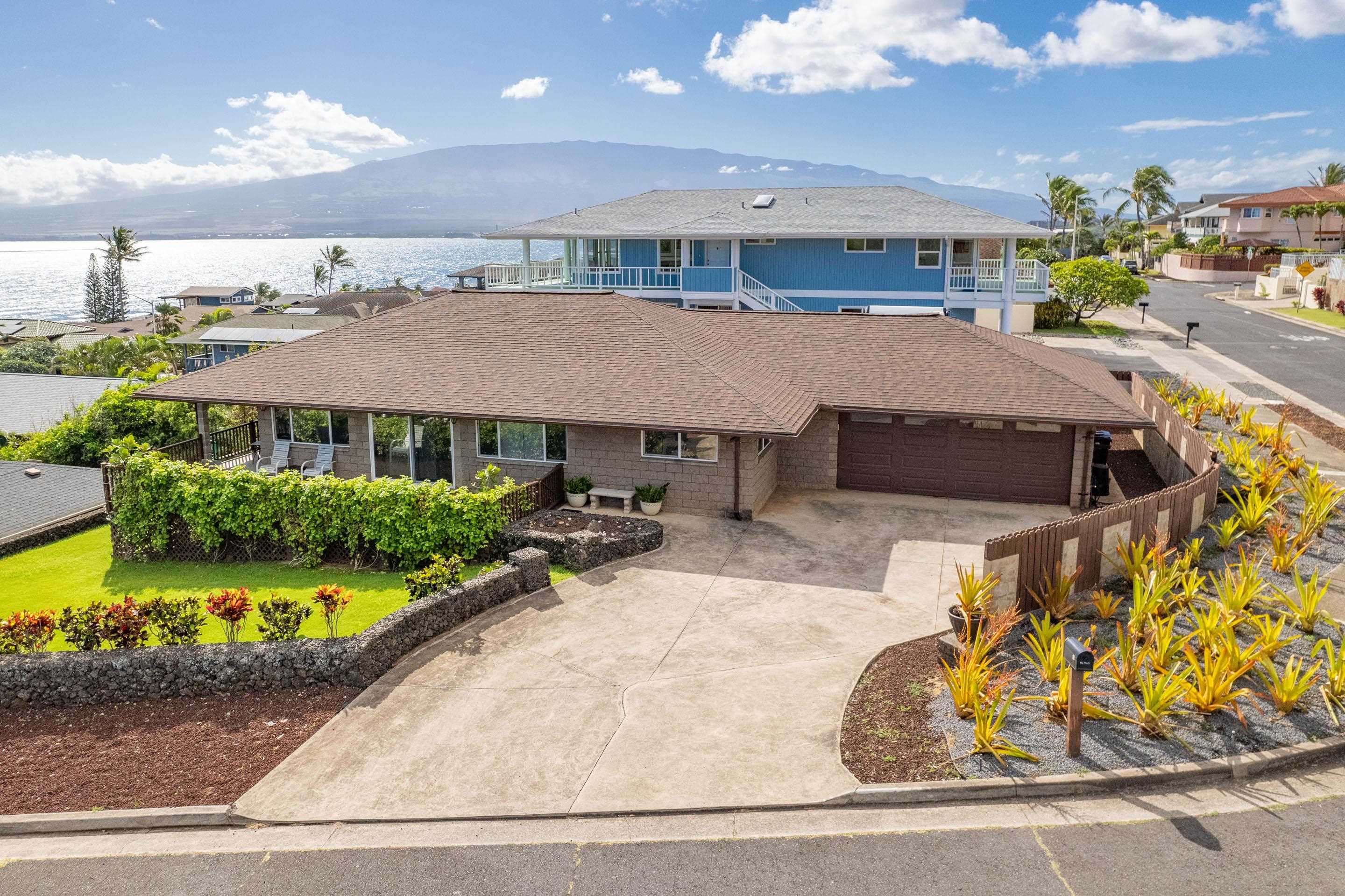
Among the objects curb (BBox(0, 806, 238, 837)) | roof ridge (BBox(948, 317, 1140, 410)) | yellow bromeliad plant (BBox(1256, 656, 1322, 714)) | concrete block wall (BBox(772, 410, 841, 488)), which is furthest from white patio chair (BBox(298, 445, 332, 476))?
yellow bromeliad plant (BBox(1256, 656, 1322, 714))

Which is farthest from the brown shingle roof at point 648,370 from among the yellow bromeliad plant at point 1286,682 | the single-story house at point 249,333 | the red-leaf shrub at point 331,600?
the single-story house at point 249,333

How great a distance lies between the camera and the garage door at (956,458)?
20672 mm

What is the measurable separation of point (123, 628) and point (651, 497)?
9.86 meters

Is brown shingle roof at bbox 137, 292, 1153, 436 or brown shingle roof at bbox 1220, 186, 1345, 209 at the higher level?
brown shingle roof at bbox 1220, 186, 1345, 209

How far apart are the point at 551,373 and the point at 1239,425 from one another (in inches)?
709

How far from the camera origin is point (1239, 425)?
2458 centimetres

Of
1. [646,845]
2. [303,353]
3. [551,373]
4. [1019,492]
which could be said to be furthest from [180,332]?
[646,845]

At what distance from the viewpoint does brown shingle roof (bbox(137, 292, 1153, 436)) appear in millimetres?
19797

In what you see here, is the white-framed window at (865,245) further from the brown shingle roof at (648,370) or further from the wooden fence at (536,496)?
the wooden fence at (536,496)

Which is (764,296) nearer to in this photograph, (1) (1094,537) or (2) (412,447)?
(2) (412,447)

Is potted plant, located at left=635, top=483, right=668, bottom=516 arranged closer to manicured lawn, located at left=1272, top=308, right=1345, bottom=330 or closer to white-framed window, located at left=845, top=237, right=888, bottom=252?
white-framed window, located at left=845, top=237, right=888, bottom=252

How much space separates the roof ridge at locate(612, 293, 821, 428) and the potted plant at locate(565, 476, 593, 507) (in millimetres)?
A: 3722

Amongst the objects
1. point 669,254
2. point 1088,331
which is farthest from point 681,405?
point 1088,331

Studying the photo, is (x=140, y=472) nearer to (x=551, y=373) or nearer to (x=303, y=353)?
(x=303, y=353)
